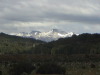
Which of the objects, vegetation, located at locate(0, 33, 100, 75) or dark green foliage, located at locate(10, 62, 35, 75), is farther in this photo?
vegetation, located at locate(0, 33, 100, 75)

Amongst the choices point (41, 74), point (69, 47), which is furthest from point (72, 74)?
A: point (69, 47)

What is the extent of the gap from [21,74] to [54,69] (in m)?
7.56

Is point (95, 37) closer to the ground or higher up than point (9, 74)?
higher up

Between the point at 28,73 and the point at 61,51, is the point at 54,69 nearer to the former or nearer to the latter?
the point at 28,73

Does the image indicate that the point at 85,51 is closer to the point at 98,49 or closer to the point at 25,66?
the point at 98,49

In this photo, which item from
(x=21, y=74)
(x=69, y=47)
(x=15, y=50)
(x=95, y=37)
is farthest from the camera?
(x=95, y=37)

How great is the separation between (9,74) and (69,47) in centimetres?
10834

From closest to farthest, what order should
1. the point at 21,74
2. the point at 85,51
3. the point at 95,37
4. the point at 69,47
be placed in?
the point at 21,74 → the point at 85,51 → the point at 69,47 → the point at 95,37

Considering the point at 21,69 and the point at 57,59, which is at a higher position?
the point at 57,59

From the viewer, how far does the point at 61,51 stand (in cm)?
15700

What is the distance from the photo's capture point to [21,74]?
5144 centimetres

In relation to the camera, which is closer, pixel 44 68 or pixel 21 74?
pixel 21 74

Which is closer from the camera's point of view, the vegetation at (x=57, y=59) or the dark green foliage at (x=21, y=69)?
the dark green foliage at (x=21, y=69)

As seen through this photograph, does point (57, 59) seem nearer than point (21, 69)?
No
